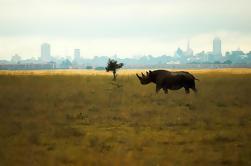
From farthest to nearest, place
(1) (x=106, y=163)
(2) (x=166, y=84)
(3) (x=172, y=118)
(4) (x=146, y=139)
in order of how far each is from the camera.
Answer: (2) (x=166, y=84), (3) (x=172, y=118), (4) (x=146, y=139), (1) (x=106, y=163)

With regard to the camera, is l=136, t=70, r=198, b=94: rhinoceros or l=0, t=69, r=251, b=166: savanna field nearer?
l=0, t=69, r=251, b=166: savanna field

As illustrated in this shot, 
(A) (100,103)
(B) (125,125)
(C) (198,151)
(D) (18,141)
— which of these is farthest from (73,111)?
(C) (198,151)

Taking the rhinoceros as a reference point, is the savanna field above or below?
below

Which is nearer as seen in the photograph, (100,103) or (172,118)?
(172,118)

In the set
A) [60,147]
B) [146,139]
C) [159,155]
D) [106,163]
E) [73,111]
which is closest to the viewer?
[106,163]

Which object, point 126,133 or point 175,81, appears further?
point 175,81

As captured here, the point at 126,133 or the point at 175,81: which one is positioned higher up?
the point at 175,81

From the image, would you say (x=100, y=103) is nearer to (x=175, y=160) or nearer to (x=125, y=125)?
(x=125, y=125)

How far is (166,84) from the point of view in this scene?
1240 inches

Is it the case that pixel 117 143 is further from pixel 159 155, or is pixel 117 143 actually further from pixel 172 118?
pixel 172 118

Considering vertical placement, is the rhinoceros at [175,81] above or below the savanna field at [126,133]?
above

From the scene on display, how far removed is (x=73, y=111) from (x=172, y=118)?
545 centimetres

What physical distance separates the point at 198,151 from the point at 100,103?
13.6 meters

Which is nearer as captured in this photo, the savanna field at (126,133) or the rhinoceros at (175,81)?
the savanna field at (126,133)
